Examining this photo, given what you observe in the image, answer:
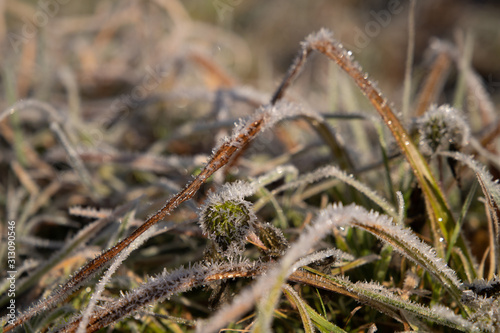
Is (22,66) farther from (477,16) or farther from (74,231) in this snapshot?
(477,16)

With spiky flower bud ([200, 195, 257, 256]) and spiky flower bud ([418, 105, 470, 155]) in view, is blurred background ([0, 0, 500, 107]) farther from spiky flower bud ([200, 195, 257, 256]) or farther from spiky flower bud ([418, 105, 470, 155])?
spiky flower bud ([200, 195, 257, 256])

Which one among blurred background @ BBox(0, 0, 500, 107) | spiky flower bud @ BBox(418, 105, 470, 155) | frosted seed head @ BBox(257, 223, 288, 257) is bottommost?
frosted seed head @ BBox(257, 223, 288, 257)

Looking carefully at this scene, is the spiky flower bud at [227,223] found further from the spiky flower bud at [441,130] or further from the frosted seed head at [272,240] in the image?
the spiky flower bud at [441,130]

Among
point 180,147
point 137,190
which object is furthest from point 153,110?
point 137,190

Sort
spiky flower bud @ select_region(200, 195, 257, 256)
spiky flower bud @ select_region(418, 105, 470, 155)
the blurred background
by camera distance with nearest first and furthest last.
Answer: spiky flower bud @ select_region(200, 195, 257, 256) → spiky flower bud @ select_region(418, 105, 470, 155) → the blurred background

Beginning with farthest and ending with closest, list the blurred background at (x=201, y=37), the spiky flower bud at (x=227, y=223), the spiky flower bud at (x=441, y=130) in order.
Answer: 1. the blurred background at (x=201, y=37)
2. the spiky flower bud at (x=441, y=130)
3. the spiky flower bud at (x=227, y=223)

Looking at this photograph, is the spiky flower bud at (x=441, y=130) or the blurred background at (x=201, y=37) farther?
the blurred background at (x=201, y=37)

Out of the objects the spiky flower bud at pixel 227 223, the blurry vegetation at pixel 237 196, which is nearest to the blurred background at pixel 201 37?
the blurry vegetation at pixel 237 196

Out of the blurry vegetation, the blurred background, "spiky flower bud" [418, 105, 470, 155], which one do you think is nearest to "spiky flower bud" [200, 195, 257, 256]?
the blurry vegetation
